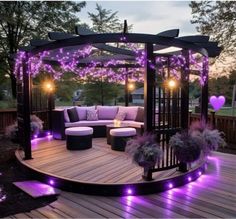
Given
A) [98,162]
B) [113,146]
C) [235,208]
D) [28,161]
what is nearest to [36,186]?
[28,161]

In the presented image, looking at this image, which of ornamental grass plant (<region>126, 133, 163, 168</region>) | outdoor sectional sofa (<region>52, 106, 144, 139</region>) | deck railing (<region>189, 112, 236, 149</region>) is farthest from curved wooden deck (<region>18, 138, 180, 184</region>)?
deck railing (<region>189, 112, 236, 149</region>)

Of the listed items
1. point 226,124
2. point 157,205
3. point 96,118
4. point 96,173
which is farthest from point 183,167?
point 96,118

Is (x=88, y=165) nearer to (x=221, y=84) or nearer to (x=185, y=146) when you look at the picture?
(x=185, y=146)

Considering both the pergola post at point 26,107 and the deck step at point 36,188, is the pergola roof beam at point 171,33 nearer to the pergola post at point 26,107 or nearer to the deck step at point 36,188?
the pergola post at point 26,107

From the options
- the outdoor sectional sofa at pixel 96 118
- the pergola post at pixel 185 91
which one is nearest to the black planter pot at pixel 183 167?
the pergola post at pixel 185 91

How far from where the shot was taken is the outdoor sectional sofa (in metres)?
7.23

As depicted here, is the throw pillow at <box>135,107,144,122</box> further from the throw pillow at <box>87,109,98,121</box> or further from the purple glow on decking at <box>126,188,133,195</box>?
the purple glow on decking at <box>126,188,133,195</box>

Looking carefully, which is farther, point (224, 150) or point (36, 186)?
point (224, 150)

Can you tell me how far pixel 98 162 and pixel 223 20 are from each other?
7341 mm

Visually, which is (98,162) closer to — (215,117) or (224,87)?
(215,117)

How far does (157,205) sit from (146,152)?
2.59 ft

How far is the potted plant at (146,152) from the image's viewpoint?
152 inches

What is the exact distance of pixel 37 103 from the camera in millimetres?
7754

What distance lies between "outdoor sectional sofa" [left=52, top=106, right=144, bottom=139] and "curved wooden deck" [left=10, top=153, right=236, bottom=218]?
2991mm
